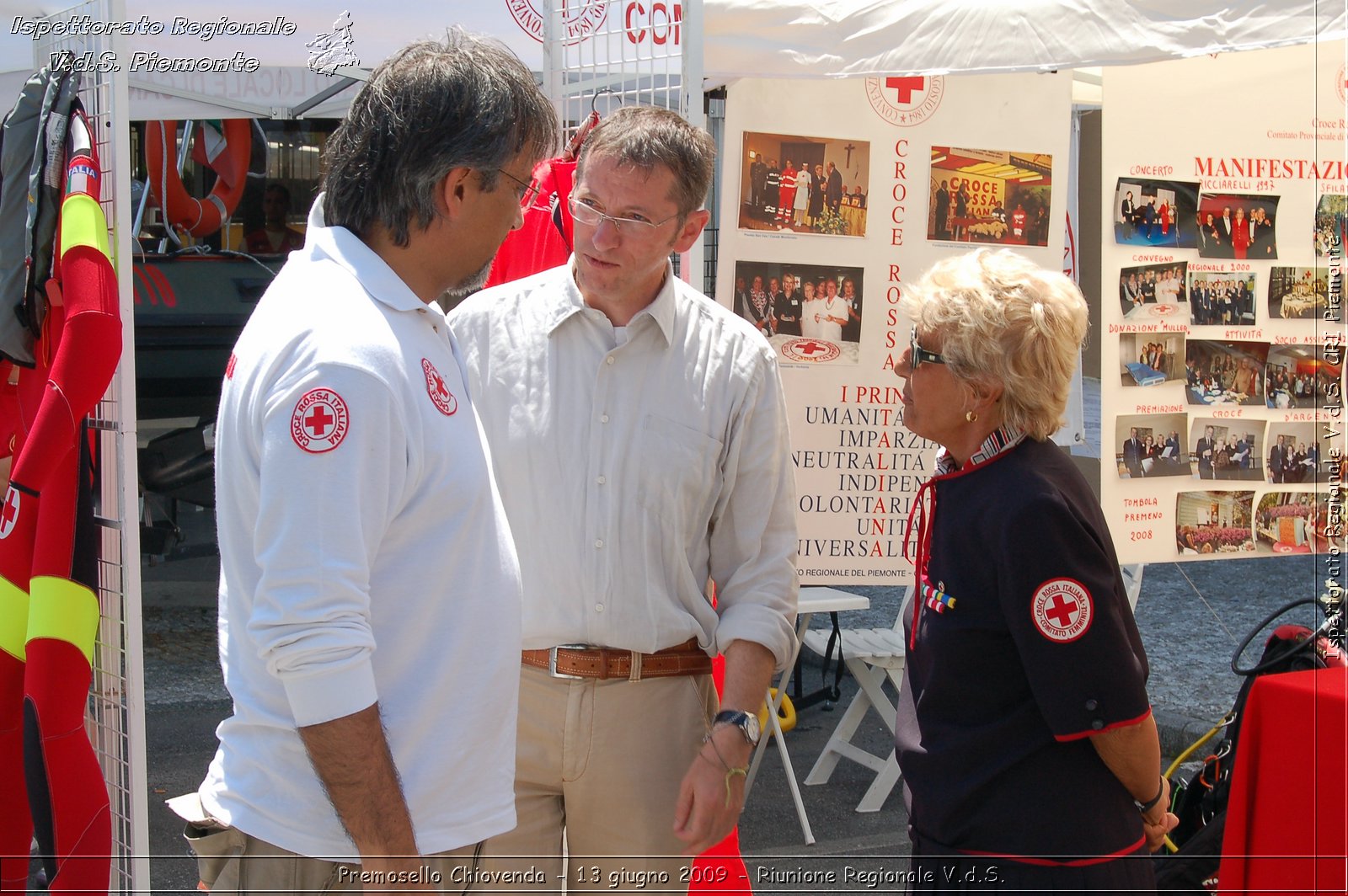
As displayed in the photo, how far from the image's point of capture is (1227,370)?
402 centimetres

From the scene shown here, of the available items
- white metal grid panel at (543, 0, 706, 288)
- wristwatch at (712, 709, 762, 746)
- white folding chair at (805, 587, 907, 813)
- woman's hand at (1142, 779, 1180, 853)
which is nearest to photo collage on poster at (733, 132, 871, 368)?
white metal grid panel at (543, 0, 706, 288)

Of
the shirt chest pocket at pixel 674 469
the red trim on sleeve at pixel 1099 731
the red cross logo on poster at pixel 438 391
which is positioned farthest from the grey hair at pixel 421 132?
the red trim on sleeve at pixel 1099 731

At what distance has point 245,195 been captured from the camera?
8.05 meters

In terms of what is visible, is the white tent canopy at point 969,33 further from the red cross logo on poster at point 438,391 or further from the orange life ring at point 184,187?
the orange life ring at point 184,187

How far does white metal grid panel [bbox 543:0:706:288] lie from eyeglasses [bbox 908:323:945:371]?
0.86 meters

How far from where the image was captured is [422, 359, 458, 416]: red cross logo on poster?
1.39m

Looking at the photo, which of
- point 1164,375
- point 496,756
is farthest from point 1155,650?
point 496,756

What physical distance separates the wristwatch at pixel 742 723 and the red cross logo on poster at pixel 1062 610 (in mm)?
549

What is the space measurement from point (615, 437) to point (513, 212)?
0.62 meters

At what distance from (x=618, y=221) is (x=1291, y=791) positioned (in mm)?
1794

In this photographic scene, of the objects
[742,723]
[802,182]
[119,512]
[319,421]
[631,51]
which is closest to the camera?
[319,421]

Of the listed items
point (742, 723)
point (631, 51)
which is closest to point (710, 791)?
point (742, 723)

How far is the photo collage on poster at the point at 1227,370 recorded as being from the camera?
395cm

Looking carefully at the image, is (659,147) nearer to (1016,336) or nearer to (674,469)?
(674,469)
